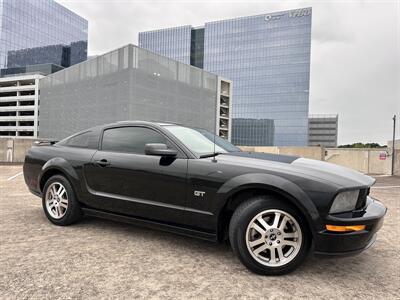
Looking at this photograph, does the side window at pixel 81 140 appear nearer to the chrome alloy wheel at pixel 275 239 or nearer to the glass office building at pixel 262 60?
the chrome alloy wheel at pixel 275 239

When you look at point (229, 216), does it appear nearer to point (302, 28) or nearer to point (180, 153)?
point (180, 153)

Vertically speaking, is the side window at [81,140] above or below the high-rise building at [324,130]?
below

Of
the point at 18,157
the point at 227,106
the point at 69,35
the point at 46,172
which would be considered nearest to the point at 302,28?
the point at 227,106

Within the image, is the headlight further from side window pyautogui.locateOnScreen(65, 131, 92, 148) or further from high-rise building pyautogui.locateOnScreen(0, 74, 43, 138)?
high-rise building pyautogui.locateOnScreen(0, 74, 43, 138)

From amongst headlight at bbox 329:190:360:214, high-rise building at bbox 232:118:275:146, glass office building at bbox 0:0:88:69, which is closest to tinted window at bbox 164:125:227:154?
headlight at bbox 329:190:360:214

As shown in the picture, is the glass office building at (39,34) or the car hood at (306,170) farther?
the glass office building at (39,34)

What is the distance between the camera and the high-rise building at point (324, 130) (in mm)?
125963

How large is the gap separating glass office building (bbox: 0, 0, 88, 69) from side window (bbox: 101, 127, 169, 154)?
10646 cm

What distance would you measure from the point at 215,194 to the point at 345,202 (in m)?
1.13

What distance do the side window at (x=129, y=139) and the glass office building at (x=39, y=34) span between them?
106 metres

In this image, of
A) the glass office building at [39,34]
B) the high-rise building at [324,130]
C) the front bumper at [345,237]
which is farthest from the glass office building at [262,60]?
the front bumper at [345,237]

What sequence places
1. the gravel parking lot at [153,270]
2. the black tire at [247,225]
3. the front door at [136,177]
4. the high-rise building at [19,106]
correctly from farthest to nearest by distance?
the high-rise building at [19,106] < the front door at [136,177] < the black tire at [247,225] < the gravel parking lot at [153,270]

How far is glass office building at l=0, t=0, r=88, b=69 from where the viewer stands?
89375mm

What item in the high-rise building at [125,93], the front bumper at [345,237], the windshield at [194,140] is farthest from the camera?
the high-rise building at [125,93]
